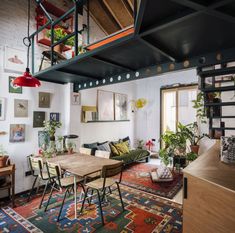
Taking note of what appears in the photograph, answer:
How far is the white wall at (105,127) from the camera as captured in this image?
499 centimetres

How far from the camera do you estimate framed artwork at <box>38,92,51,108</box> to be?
3.83 m

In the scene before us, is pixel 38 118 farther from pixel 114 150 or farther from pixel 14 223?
pixel 114 150

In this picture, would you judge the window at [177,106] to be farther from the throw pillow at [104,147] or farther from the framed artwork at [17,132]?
the framed artwork at [17,132]

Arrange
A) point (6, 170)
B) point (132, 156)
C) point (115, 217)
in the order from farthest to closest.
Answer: point (132, 156)
point (6, 170)
point (115, 217)

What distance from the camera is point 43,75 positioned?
11.7ft

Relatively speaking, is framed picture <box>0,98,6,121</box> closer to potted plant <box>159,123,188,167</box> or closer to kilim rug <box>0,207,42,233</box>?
kilim rug <box>0,207,42,233</box>

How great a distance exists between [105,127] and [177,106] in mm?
2857

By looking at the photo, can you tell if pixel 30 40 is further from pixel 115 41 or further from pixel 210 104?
pixel 210 104

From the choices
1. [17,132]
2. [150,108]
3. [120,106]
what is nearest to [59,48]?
[17,132]

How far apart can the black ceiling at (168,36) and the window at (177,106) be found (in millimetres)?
4074

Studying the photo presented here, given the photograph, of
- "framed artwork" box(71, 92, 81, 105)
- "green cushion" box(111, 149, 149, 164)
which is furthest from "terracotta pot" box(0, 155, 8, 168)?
"green cushion" box(111, 149, 149, 164)

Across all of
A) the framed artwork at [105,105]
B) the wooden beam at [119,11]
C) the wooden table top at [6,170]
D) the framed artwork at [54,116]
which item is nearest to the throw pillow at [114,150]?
the framed artwork at [105,105]

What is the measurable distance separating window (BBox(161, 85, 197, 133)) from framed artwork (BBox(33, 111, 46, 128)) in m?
4.51

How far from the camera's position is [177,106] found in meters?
6.55
